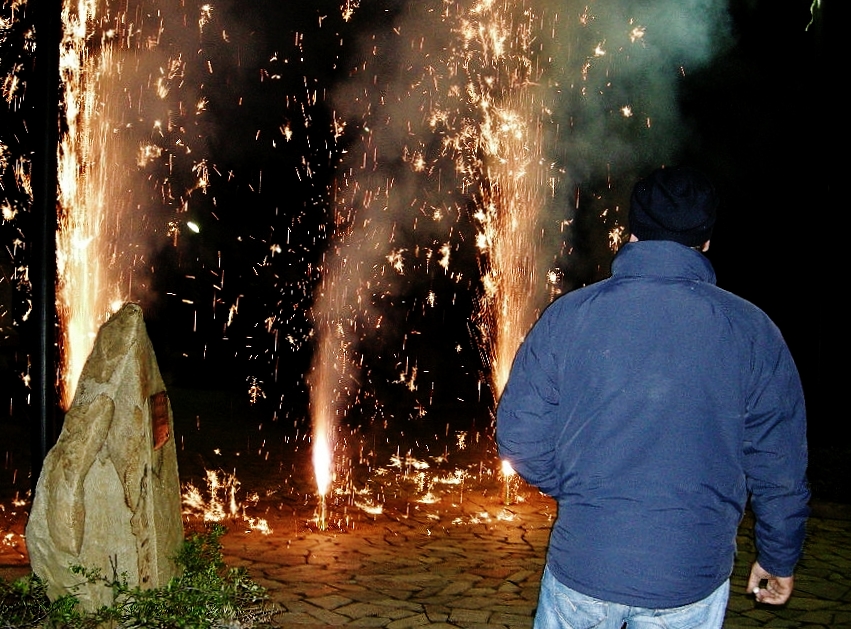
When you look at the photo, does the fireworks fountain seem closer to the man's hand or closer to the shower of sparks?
the shower of sparks

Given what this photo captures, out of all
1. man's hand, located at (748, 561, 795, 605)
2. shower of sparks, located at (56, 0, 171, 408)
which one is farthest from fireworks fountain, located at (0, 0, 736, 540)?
man's hand, located at (748, 561, 795, 605)

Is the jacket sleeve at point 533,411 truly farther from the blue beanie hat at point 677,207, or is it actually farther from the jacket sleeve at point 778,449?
the jacket sleeve at point 778,449

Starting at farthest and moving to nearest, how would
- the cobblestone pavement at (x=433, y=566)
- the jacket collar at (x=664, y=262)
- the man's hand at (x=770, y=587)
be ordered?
the cobblestone pavement at (x=433, y=566) → the man's hand at (x=770, y=587) → the jacket collar at (x=664, y=262)

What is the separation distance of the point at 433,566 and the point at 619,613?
473 cm

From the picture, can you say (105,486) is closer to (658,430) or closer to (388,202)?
(658,430)

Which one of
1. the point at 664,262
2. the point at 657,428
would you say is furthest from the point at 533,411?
the point at 664,262

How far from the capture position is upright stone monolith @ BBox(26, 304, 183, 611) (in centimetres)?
461

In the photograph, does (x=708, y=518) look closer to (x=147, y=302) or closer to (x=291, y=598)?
(x=291, y=598)

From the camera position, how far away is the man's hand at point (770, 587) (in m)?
2.58

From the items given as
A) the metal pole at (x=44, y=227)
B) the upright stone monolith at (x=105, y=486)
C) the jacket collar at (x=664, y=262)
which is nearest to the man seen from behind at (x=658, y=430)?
the jacket collar at (x=664, y=262)

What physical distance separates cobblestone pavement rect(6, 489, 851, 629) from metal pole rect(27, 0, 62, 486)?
1.46 metres

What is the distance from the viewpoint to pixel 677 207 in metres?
2.53

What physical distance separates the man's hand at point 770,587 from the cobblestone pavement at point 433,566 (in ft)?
10.4

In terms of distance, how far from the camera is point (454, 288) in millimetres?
21094
